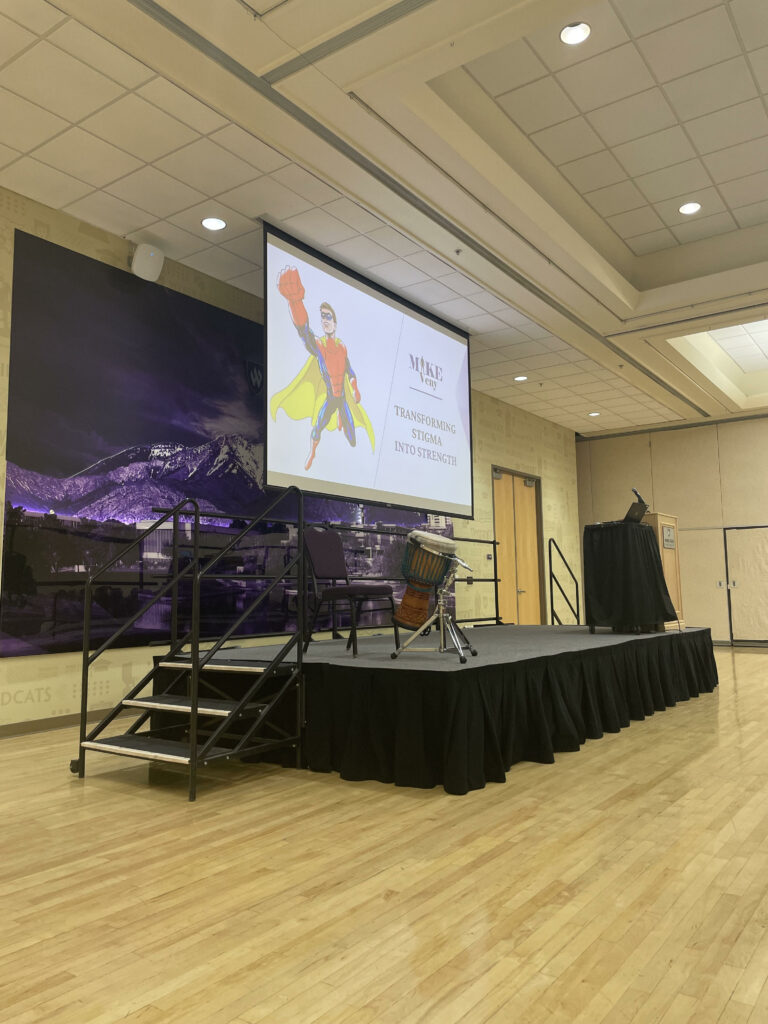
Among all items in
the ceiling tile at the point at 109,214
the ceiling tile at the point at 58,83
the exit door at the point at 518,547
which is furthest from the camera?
the exit door at the point at 518,547

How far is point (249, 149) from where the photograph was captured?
4.50 m

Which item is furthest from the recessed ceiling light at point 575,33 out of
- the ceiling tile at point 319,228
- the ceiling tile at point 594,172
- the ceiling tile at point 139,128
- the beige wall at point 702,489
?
the beige wall at point 702,489

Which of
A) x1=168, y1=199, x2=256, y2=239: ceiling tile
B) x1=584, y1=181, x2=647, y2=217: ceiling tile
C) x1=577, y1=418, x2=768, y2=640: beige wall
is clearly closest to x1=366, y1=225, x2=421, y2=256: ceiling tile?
x1=168, y1=199, x2=256, y2=239: ceiling tile

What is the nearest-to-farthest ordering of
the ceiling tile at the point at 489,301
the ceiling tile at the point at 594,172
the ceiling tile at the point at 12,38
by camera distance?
the ceiling tile at the point at 12,38 < the ceiling tile at the point at 594,172 < the ceiling tile at the point at 489,301

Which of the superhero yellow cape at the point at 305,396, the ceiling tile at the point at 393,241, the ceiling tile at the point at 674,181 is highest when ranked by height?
the ceiling tile at the point at 674,181

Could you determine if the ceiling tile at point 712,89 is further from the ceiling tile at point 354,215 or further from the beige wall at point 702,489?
the beige wall at point 702,489

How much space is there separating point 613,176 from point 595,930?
5.13m

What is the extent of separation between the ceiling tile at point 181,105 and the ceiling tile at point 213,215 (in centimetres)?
82

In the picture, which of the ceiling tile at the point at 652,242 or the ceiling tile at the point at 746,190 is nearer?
the ceiling tile at the point at 746,190

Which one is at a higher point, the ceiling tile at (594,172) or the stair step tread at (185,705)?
the ceiling tile at (594,172)

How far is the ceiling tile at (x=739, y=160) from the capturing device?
5.07 metres

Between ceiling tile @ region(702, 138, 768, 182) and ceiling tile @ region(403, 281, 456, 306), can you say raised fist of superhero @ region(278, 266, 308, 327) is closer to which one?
ceiling tile @ region(403, 281, 456, 306)

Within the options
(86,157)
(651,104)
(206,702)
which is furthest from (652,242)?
(206,702)

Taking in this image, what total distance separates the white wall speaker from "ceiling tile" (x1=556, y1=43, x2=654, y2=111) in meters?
3.03
